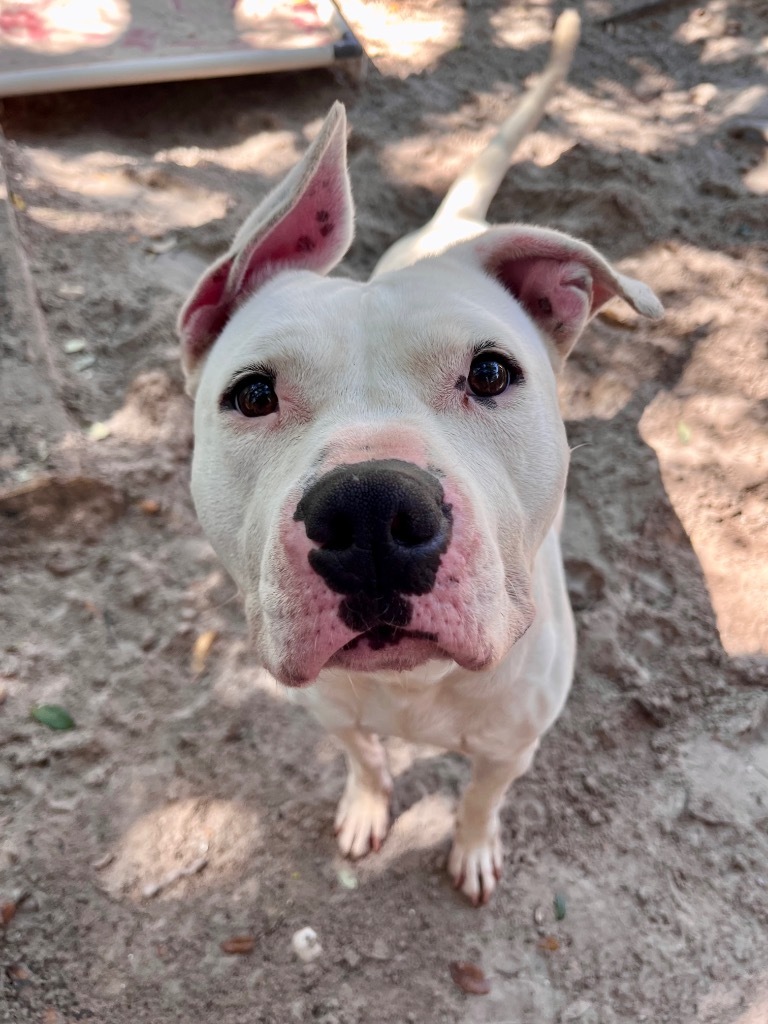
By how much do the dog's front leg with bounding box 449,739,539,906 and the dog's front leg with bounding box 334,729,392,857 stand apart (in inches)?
10.6

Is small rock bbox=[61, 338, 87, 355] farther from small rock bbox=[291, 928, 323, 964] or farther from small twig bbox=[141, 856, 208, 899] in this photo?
small rock bbox=[291, 928, 323, 964]

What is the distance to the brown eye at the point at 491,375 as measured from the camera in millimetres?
1631

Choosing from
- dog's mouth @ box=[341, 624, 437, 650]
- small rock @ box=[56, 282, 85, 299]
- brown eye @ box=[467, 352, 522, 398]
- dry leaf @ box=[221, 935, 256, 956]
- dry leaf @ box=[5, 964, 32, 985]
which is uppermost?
brown eye @ box=[467, 352, 522, 398]

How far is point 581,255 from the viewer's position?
1871mm

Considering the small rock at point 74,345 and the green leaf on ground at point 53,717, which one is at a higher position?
the small rock at point 74,345

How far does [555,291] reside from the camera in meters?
2.00

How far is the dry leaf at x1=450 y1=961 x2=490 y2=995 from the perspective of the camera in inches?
93.2

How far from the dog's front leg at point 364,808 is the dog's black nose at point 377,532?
1.37 metres

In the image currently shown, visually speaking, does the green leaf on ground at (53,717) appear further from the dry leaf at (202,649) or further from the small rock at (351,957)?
A: the small rock at (351,957)

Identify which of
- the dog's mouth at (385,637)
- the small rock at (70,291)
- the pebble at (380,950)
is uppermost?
the dog's mouth at (385,637)

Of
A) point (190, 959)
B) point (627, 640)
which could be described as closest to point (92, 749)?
point (190, 959)

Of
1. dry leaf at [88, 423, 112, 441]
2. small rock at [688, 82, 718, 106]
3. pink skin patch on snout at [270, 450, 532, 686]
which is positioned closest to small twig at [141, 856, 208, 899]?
pink skin patch on snout at [270, 450, 532, 686]

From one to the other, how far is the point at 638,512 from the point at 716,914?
1.62 metres

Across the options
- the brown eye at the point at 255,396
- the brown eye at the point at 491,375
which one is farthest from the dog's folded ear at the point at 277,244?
the brown eye at the point at 491,375
